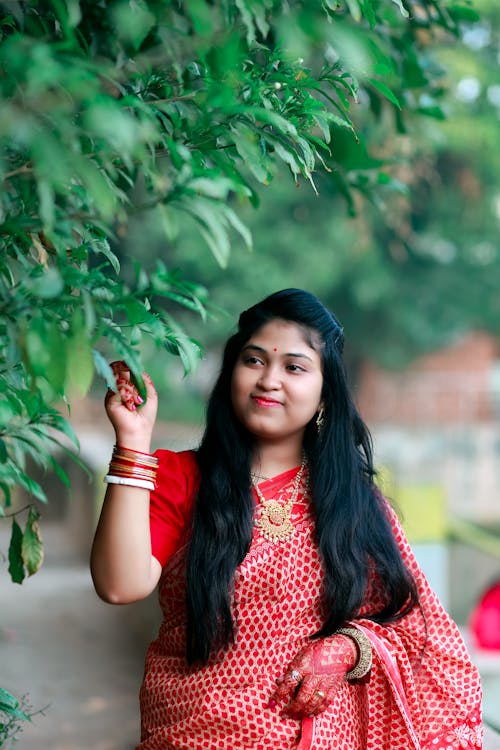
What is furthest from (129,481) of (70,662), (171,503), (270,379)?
(70,662)

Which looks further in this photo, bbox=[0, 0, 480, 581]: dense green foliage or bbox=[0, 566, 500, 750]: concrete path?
bbox=[0, 566, 500, 750]: concrete path

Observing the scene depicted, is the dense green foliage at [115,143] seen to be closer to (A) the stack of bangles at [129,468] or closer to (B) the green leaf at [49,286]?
(B) the green leaf at [49,286]

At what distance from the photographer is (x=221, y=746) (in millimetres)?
1567

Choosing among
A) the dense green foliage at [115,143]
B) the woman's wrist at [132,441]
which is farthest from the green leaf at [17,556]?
the woman's wrist at [132,441]

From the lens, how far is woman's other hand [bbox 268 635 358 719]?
158 cm

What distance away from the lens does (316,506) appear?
1.73 meters

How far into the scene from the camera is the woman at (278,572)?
1.57m

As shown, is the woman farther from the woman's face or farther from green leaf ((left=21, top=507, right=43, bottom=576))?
green leaf ((left=21, top=507, right=43, bottom=576))

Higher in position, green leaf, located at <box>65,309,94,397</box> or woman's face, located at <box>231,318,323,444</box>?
woman's face, located at <box>231,318,323,444</box>

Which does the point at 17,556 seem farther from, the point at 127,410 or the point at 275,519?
the point at 275,519

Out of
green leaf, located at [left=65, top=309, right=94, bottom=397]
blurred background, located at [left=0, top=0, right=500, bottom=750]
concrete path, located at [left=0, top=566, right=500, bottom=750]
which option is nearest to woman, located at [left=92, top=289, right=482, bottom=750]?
green leaf, located at [left=65, top=309, right=94, bottom=397]

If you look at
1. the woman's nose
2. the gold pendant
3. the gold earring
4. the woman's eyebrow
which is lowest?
the gold pendant

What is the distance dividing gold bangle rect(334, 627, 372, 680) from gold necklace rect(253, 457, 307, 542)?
196 millimetres

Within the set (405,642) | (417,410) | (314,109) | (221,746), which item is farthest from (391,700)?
(417,410)
